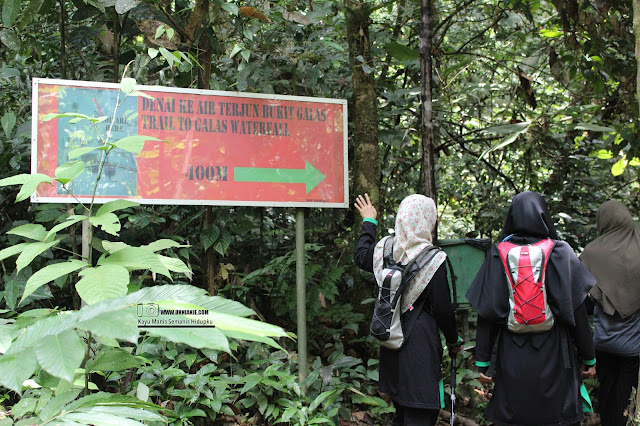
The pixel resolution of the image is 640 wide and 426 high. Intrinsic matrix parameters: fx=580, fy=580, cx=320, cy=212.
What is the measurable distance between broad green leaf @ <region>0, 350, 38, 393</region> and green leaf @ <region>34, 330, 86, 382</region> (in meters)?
0.02

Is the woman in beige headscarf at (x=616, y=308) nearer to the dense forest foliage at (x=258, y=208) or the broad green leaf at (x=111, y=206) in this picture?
the dense forest foliage at (x=258, y=208)

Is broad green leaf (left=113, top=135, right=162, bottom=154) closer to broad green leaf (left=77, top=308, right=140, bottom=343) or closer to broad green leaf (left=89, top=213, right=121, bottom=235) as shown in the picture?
broad green leaf (left=89, top=213, right=121, bottom=235)

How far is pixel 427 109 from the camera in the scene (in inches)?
177

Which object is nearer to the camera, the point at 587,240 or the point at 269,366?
the point at 269,366

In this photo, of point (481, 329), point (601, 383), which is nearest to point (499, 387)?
point (481, 329)

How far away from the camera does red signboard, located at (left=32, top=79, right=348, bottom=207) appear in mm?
3543

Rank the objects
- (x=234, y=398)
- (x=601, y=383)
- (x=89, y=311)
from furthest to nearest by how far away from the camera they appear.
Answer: (x=601, y=383), (x=234, y=398), (x=89, y=311)

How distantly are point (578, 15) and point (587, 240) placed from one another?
2.59m

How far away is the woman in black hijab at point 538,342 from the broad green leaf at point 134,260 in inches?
92.4

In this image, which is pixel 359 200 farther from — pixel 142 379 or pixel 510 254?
pixel 142 379

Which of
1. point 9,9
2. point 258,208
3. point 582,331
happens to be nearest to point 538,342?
point 582,331

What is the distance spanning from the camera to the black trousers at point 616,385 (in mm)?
4285

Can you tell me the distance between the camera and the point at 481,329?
3.47m

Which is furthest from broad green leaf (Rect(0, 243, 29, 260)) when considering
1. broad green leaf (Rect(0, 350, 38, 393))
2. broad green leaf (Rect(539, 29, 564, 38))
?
broad green leaf (Rect(539, 29, 564, 38))
